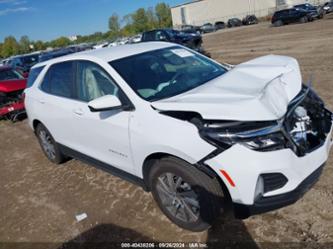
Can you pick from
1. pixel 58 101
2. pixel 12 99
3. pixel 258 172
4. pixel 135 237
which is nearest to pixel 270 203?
pixel 258 172

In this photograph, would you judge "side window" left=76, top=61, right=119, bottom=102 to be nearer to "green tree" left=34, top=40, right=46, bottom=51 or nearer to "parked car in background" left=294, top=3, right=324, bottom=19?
"parked car in background" left=294, top=3, right=324, bottom=19

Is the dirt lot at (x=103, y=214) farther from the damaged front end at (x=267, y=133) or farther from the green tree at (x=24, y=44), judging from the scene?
the green tree at (x=24, y=44)

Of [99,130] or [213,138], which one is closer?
[213,138]

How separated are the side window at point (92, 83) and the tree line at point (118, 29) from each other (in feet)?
295

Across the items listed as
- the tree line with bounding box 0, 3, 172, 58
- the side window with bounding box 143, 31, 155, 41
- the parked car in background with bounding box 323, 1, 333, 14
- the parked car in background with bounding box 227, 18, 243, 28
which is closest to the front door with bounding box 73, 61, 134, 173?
the side window with bounding box 143, 31, 155, 41

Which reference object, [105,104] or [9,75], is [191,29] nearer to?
[9,75]

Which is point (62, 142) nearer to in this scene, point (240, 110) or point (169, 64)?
point (169, 64)

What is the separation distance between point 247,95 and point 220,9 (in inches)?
3048

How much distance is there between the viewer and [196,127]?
2.76m

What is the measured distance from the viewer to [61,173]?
16.9 ft

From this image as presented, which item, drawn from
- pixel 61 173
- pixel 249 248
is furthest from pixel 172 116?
pixel 61 173

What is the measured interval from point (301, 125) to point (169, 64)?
1702 mm

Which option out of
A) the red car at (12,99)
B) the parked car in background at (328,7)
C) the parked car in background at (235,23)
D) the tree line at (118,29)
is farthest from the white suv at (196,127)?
the tree line at (118,29)

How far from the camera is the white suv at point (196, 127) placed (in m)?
2.62
